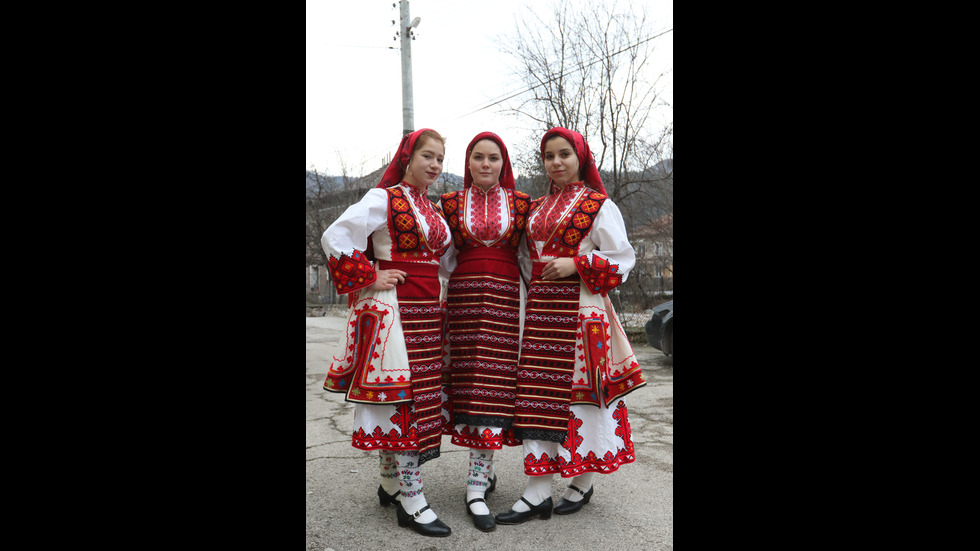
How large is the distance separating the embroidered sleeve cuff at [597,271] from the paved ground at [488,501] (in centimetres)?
121

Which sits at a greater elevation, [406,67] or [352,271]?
[406,67]

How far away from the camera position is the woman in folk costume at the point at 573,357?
2936mm

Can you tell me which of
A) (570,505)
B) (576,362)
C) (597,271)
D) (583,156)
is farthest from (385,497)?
(583,156)

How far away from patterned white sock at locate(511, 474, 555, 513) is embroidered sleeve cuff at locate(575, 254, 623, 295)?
40.9 inches

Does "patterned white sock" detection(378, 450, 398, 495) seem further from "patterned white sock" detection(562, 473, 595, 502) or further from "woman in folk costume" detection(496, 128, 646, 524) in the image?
"patterned white sock" detection(562, 473, 595, 502)

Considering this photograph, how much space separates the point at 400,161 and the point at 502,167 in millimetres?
545

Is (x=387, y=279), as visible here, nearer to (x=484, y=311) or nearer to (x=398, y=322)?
(x=398, y=322)

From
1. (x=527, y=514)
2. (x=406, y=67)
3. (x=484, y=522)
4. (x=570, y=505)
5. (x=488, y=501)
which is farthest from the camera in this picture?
(x=406, y=67)

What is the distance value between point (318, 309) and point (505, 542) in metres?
18.7

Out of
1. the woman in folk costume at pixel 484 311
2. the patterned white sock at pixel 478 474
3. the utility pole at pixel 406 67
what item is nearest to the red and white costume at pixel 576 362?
the woman in folk costume at pixel 484 311

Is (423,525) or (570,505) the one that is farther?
(570,505)

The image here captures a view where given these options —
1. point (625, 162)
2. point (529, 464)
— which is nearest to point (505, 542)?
point (529, 464)

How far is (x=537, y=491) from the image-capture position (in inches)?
120

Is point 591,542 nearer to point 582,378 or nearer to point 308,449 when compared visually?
point 582,378
